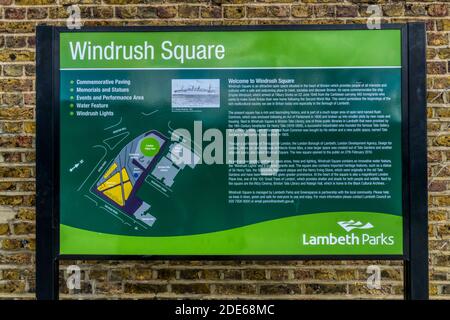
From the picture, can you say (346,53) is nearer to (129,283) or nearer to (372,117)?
(372,117)

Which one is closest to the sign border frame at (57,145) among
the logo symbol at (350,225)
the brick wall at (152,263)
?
the logo symbol at (350,225)

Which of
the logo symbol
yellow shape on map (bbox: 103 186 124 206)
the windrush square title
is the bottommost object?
the logo symbol

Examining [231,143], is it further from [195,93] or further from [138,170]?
[138,170]

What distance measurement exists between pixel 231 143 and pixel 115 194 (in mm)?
701

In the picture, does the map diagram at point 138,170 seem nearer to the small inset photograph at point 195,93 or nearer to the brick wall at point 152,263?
the small inset photograph at point 195,93

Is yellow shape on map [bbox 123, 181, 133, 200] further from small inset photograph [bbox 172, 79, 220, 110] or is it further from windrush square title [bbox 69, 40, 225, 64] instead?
windrush square title [bbox 69, 40, 225, 64]

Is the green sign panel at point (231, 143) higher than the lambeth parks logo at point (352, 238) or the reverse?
higher

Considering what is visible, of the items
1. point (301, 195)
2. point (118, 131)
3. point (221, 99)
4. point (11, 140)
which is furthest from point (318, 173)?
point (11, 140)

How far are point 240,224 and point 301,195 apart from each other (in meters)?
0.37

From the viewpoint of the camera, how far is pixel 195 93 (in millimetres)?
2855

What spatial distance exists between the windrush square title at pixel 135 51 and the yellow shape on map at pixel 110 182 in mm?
651

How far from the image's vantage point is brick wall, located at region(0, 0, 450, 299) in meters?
3.39

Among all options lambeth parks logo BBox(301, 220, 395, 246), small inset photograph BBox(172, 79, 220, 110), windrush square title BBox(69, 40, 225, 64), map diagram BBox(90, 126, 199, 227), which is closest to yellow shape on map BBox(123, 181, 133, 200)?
map diagram BBox(90, 126, 199, 227)

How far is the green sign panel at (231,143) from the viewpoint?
2807 millimetres
